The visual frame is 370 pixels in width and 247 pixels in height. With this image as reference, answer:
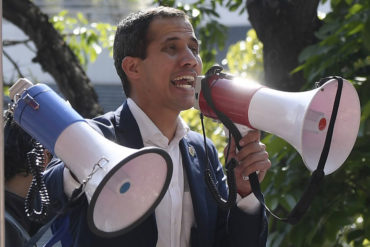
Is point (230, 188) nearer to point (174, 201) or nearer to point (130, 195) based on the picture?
point (174, 201)

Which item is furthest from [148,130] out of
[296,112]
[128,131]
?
[296,112]

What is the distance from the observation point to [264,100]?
2373 millimetres

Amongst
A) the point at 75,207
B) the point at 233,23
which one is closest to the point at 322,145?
the point at 75,207

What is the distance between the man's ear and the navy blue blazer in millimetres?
103

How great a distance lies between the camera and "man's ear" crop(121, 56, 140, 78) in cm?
273

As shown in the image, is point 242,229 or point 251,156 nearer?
point 251,156

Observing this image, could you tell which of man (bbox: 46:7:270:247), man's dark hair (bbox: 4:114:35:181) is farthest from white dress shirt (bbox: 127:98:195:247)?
man's dark hair (bbox: 4:114:35:181)

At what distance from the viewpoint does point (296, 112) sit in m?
2.29

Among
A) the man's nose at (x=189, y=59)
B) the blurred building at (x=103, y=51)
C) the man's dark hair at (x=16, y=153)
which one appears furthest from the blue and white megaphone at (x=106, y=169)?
the blurred building at (x=103, y=51)

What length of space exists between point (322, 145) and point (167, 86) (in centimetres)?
52

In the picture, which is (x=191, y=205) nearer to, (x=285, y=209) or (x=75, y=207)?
(x=75, y=207)

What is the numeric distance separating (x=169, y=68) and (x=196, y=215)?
0.45 m

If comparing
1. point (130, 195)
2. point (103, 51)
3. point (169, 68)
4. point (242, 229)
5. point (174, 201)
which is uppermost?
point (169, 68)

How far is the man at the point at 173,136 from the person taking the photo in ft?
8.48
